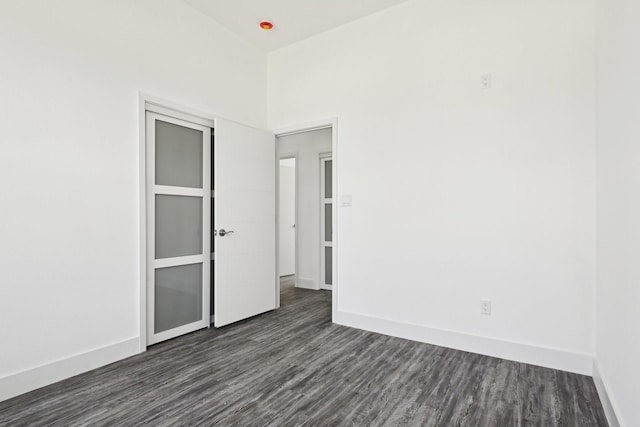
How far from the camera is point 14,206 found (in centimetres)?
204

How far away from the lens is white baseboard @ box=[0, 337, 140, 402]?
2.00m

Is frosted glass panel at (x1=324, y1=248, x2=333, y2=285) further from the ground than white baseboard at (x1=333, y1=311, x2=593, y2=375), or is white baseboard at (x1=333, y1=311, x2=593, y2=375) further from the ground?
frosted glass panel at (x1=324, y1=248, x2=333, y2=285)

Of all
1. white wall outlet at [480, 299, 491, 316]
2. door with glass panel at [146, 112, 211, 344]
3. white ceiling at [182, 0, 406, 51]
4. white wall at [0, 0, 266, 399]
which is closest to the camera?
white wall at [0, 0, 266, 399]

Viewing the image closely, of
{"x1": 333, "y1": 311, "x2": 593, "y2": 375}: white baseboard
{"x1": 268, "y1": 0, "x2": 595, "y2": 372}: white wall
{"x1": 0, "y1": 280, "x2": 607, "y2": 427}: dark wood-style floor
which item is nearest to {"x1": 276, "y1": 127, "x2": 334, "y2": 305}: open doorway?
{"x1": 268, "y1": 0, "x2": 595, "y2": 372}: white wall

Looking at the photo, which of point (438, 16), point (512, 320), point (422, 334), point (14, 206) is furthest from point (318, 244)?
point (14, 206)

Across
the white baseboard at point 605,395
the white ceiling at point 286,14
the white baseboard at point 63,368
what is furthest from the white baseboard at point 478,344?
the white ceiling at point 286,14

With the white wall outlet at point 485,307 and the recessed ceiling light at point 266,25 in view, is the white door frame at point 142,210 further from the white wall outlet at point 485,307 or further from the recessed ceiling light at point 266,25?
the white wall outlet at point 485,307

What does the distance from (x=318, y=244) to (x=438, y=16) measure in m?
3.26

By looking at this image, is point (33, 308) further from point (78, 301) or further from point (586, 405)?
point (586, 405)

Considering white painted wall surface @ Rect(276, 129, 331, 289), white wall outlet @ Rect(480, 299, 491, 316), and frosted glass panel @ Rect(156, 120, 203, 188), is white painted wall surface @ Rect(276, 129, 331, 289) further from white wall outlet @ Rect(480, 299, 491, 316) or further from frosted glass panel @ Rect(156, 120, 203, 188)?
white wall outlet @ Rect(480, 299, 491, 316)

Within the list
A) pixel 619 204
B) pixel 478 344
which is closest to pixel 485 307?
pixel 478 344

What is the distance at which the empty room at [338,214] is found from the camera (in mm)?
1928

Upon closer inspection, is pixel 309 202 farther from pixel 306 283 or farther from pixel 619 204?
pixel 619 204

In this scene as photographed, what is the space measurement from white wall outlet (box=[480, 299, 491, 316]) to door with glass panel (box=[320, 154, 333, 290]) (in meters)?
2.63
